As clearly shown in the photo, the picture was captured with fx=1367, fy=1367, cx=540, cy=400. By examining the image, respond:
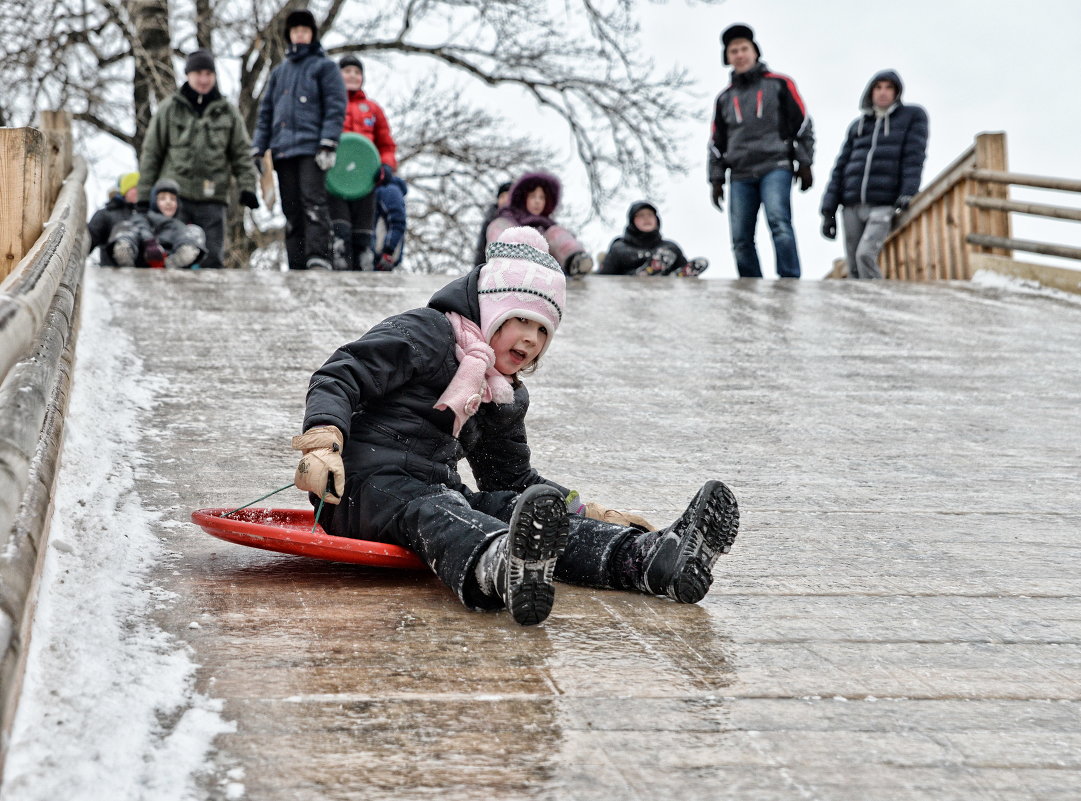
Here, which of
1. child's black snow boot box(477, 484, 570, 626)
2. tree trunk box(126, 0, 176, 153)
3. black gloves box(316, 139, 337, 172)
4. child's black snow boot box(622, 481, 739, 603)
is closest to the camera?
child's black snow boot box(477, 484, 570, 626)

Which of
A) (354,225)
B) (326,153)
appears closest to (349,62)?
(354,225)

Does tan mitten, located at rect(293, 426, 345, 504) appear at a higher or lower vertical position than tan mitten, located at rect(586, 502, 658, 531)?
higher

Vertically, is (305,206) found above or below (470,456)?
above

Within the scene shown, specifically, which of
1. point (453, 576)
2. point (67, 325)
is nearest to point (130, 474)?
point (67, 325)

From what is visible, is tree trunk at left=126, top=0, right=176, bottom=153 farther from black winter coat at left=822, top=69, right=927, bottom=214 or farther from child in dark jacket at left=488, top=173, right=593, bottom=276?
black winter coat at left=822, top=69, right=927, bottom=214

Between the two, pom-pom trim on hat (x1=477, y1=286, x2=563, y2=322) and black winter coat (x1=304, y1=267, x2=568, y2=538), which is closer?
black winter coat (x1=304, y1=267, x2=568, y2=538)

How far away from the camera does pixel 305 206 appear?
10.1m

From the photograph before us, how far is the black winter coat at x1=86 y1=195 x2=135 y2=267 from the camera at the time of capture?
10.5 m

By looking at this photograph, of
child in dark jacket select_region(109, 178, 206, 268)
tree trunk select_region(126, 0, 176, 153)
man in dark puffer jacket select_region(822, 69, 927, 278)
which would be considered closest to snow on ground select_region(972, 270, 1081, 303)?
man in dark puffer jacket select_region(822, 69, 927, 278)

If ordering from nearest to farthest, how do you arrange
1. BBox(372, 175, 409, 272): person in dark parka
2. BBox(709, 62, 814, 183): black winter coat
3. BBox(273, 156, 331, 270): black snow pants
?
1. BBox(273, 156, 331, 270): black snow pants
2. BBox(709, 62, 814, 183): black winter coat
3. BBox(372, 175, 409, 272): person in dark parka

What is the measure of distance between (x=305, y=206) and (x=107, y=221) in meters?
1.70

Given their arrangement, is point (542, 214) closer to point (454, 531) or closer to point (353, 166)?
point (353, 166)

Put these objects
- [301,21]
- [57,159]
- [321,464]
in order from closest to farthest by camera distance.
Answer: [321,464]
[57,159]
[301,21]

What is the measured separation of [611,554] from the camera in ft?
10.3
